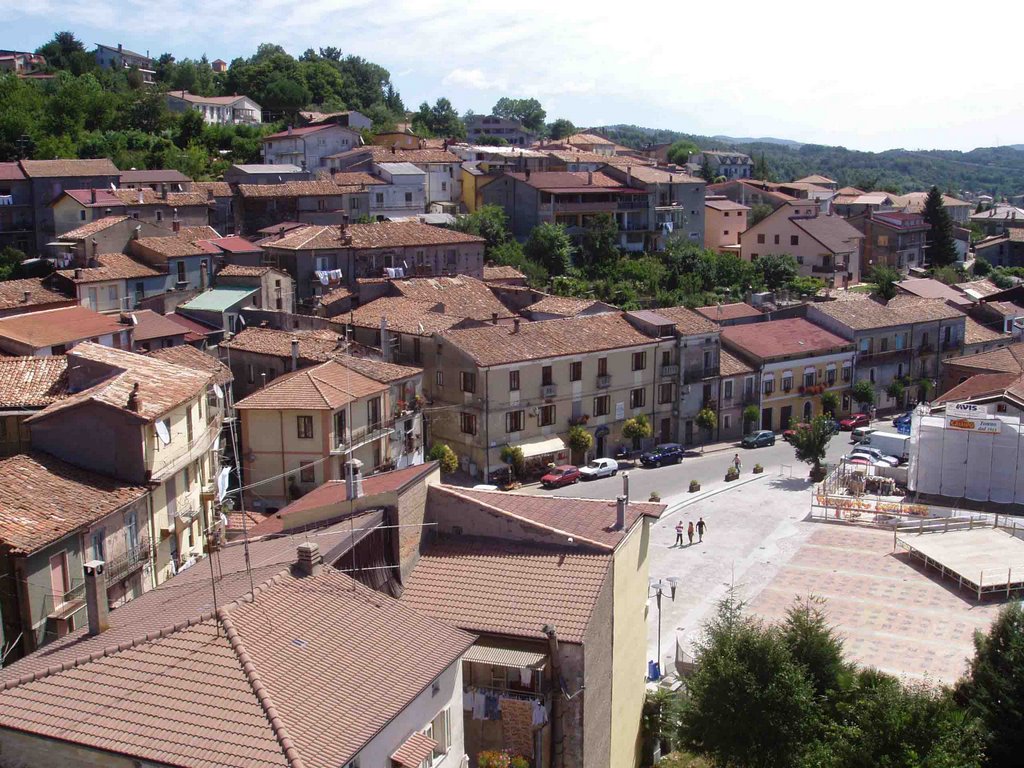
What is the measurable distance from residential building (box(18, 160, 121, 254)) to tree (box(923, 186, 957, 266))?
6656 centimetres

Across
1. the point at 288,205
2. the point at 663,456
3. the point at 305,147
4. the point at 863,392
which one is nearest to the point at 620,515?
the point at 663,456

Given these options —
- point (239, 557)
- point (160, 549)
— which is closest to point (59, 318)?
point (160, 549)

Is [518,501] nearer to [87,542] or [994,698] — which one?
[87,542]

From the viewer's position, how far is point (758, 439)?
50281 mm

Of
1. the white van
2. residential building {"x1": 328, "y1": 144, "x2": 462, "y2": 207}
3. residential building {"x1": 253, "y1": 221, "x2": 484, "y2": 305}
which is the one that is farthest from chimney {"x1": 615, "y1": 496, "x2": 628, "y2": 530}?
residential building {"x1": 328, "y1": 144, "x2": 462, "y2": 207}

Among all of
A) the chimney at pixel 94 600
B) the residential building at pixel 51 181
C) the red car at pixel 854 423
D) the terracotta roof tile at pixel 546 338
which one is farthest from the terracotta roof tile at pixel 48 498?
the residential building at pixel 51 181

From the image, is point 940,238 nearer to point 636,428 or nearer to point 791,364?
point 791,364

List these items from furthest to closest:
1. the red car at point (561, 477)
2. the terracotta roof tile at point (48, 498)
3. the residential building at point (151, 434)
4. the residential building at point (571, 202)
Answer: the residential building at point (571, 202)
the red car at point (561, 477)
the residential building at point (151, 434)
the terracotta roof tile at point (48, 498)

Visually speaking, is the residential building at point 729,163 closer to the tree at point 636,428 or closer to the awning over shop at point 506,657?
the tree at point 636,428

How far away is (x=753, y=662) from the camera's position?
2053 cm

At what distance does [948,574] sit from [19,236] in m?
53.3

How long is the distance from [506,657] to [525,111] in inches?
6284

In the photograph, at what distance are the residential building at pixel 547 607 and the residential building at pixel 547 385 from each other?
20995 millimetres

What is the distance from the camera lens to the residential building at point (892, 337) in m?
57.0
